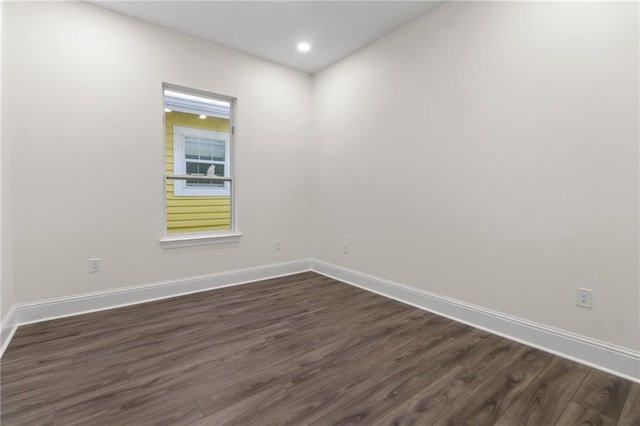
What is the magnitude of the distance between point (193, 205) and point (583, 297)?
4194 mm

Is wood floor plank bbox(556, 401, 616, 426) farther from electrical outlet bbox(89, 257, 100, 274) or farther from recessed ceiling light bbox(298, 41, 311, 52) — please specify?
recessed ceiling light bbox(298, 41, 311, 52)

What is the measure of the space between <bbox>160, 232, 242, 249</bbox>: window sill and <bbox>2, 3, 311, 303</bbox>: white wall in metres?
0.07

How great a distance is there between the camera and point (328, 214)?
4.02 meters

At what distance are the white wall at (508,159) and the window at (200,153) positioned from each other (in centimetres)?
163

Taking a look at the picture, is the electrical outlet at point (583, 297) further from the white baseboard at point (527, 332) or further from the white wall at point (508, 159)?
the white baseboard at point (527, 332)

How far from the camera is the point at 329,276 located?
3.96m

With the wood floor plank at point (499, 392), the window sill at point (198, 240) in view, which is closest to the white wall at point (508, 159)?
the wood floor plank at point (499, 392)

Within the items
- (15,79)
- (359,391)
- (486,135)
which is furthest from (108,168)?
A: (486,135)

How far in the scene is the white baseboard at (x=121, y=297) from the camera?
243cm

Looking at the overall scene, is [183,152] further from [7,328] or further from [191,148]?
[7,328]

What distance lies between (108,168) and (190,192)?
1.04 m

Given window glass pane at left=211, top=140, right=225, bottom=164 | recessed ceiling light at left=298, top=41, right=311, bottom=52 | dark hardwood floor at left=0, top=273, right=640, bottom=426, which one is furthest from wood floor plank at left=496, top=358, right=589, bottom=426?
recessed ceiling light at left=298, top=41, right=311, bottom=52

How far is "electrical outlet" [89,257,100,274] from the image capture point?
2733mm

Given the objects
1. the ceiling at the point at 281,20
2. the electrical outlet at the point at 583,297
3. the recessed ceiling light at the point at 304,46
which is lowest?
the electrical outlet at the point at 583,297
